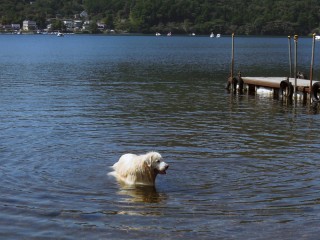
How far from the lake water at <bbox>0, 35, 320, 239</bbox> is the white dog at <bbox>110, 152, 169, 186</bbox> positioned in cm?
30

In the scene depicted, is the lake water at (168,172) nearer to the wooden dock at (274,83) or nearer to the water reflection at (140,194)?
the water reflection at (140,194)

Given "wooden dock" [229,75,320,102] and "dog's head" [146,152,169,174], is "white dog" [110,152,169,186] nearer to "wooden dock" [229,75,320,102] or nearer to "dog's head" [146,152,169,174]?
"dog's head" [146,152,169,174]

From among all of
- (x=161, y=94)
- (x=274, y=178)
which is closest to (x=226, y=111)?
(x=161, y=94)

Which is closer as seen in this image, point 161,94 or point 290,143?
point 290,143

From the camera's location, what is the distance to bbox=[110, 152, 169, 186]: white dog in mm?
16219

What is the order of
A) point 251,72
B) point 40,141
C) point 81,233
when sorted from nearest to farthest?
point 81,233 < point 40,141 < point 251,72

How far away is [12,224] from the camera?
1437cm

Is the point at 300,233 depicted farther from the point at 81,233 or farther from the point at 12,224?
the point at 12,224

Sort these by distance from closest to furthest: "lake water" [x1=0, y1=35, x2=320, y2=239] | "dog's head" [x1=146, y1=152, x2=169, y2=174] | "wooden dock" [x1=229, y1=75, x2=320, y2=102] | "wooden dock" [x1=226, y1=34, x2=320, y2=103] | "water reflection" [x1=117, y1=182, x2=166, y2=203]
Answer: "lake water" [x1=0, y1=35, x2=320, y2=239]
"dog's head" [x1=146, y1=152, x2=169, y2=174]
"water reflection" [x1=117, y1=182, x2=166, y2=203]
"wooden dock" [x1=226, y1=34, x2=320, y2=103]
"wooden dock" [x1=229, y1=75, x2=320, y2=102]

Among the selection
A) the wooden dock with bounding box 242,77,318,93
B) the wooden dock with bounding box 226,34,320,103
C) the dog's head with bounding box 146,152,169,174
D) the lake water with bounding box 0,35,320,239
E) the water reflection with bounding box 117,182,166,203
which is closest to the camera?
the lake water with bounding box 0,35,320,239

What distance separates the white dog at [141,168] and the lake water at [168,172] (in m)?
0.30

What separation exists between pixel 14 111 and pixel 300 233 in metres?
22.1

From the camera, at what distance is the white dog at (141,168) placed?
53.2ft

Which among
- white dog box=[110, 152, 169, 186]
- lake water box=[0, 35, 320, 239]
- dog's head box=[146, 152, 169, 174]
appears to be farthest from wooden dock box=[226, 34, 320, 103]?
dog's head box=[146, 152, 169, 174]
